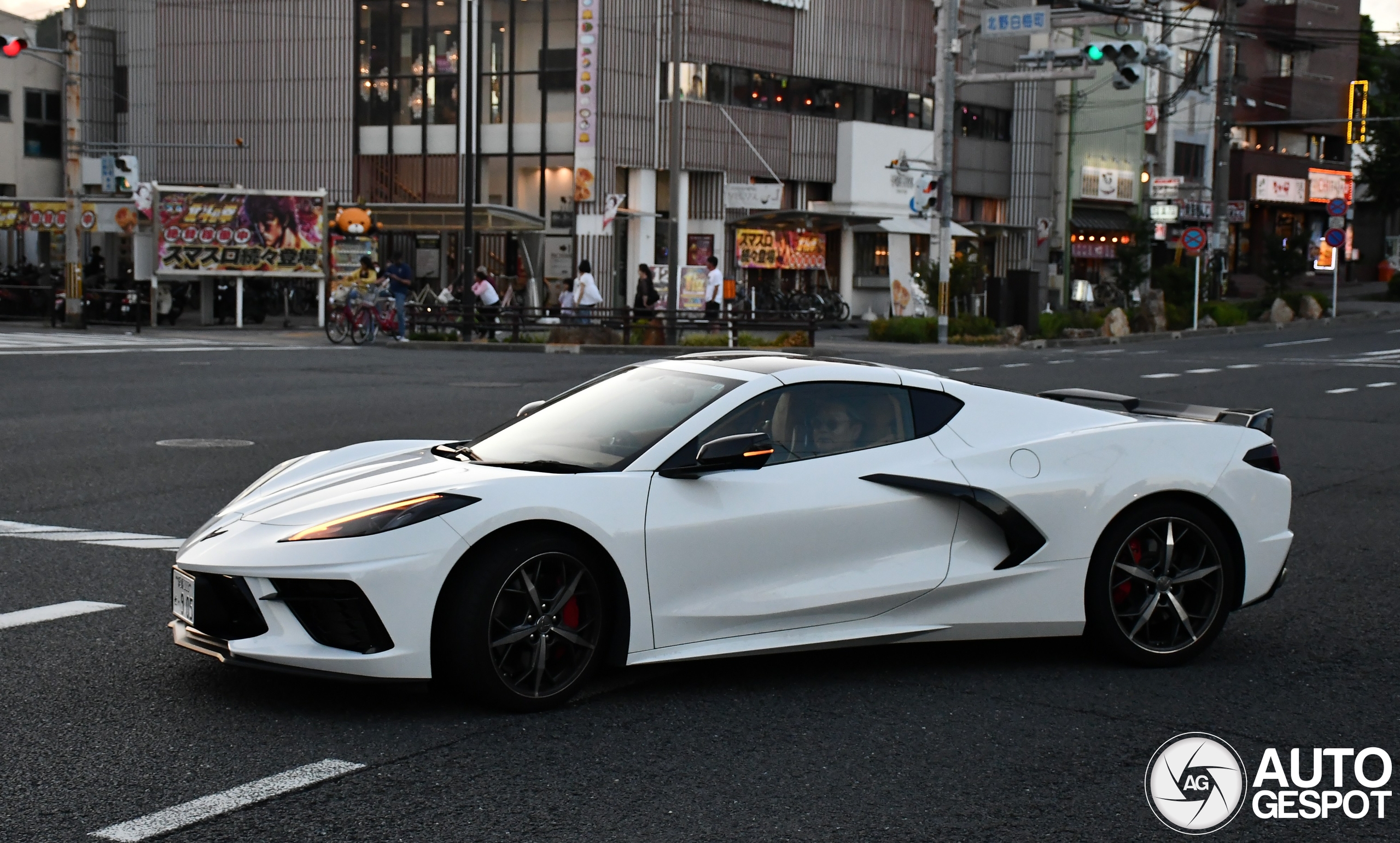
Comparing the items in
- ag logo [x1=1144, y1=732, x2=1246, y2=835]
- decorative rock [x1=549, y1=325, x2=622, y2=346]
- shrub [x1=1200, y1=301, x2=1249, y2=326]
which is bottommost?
ag logo [x1=1144, y1=732, x2=1246, y2=835]

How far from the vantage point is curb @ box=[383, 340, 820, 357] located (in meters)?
29.6

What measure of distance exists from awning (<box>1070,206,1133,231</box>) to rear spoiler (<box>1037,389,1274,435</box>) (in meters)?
57.6

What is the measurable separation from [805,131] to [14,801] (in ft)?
160

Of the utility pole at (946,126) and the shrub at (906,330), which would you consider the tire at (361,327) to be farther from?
the utility pole at (946,126)

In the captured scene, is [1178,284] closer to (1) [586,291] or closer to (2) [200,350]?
(1) [586,291]

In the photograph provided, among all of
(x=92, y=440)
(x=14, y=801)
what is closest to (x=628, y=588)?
(x=14, y=801)

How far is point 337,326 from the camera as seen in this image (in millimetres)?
31172

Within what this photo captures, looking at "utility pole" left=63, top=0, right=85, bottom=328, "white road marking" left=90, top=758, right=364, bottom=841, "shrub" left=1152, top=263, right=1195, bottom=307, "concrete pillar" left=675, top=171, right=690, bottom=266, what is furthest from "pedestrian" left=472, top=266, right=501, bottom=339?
"white road marking" left=90, top=758, right=364, bottom=841

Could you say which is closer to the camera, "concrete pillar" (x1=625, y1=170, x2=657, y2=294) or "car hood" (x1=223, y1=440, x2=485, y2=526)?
"car hood" (x1=223, y1=440, x2=485, y2=526)

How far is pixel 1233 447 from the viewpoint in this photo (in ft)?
21.2

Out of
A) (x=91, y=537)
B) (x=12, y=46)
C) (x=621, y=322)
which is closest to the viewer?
(x=91, y=537)

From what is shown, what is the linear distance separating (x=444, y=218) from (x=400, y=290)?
1005 cm

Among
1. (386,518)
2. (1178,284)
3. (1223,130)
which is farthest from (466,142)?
(386,518)

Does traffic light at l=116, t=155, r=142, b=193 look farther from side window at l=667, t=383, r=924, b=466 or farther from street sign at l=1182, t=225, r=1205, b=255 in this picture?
side window at l=667, t=383, r=924, b=466
